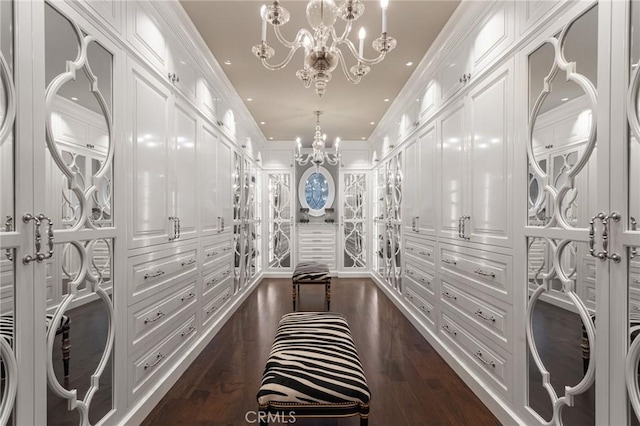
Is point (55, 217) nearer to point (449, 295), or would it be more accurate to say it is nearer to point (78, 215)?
point (78, 215)

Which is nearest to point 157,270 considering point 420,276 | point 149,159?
point 149,159

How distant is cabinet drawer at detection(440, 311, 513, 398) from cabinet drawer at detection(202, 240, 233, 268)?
2.36m

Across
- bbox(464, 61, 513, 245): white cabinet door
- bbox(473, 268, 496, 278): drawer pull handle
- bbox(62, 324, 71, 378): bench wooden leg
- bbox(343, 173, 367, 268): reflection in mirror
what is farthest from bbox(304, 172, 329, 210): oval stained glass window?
bbox(62, 324, 71, 378): bench wooden leg

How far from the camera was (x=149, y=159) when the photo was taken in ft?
6.71

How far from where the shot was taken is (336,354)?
1689mm

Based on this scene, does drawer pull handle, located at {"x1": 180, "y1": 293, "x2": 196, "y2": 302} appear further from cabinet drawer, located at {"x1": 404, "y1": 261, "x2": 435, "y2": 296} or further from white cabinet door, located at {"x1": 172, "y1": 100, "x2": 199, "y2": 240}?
cabinet drawer, located at {"x1": 404, "y1": 261, "x2": 435, "y2": 296}

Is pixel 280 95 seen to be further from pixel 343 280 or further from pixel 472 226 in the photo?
pixel 343 280

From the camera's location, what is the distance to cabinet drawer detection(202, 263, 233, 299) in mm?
3098

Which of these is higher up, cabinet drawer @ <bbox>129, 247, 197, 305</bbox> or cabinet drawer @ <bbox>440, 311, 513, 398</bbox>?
cabinet drawer @ <bbox>129, 247, 197, 305</bbox>

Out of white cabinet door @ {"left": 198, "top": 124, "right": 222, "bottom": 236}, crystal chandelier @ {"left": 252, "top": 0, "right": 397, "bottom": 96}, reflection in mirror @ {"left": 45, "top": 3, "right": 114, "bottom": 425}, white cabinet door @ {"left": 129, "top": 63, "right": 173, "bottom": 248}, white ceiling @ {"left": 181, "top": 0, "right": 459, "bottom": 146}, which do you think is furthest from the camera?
white cabinet door @ {"left": 198, "top": 124, "right": 222, "bottom": 236}

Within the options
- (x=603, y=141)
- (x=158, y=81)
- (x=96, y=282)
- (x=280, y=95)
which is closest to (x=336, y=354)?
(x=96, y=282)

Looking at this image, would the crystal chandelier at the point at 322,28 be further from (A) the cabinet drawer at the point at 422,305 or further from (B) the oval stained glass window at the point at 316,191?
(B) the oval stained glass window at the point at 316,191

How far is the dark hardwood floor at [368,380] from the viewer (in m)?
1.99

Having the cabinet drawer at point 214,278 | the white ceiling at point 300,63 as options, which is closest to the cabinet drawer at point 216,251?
the cabinet drawer at point 214,278
